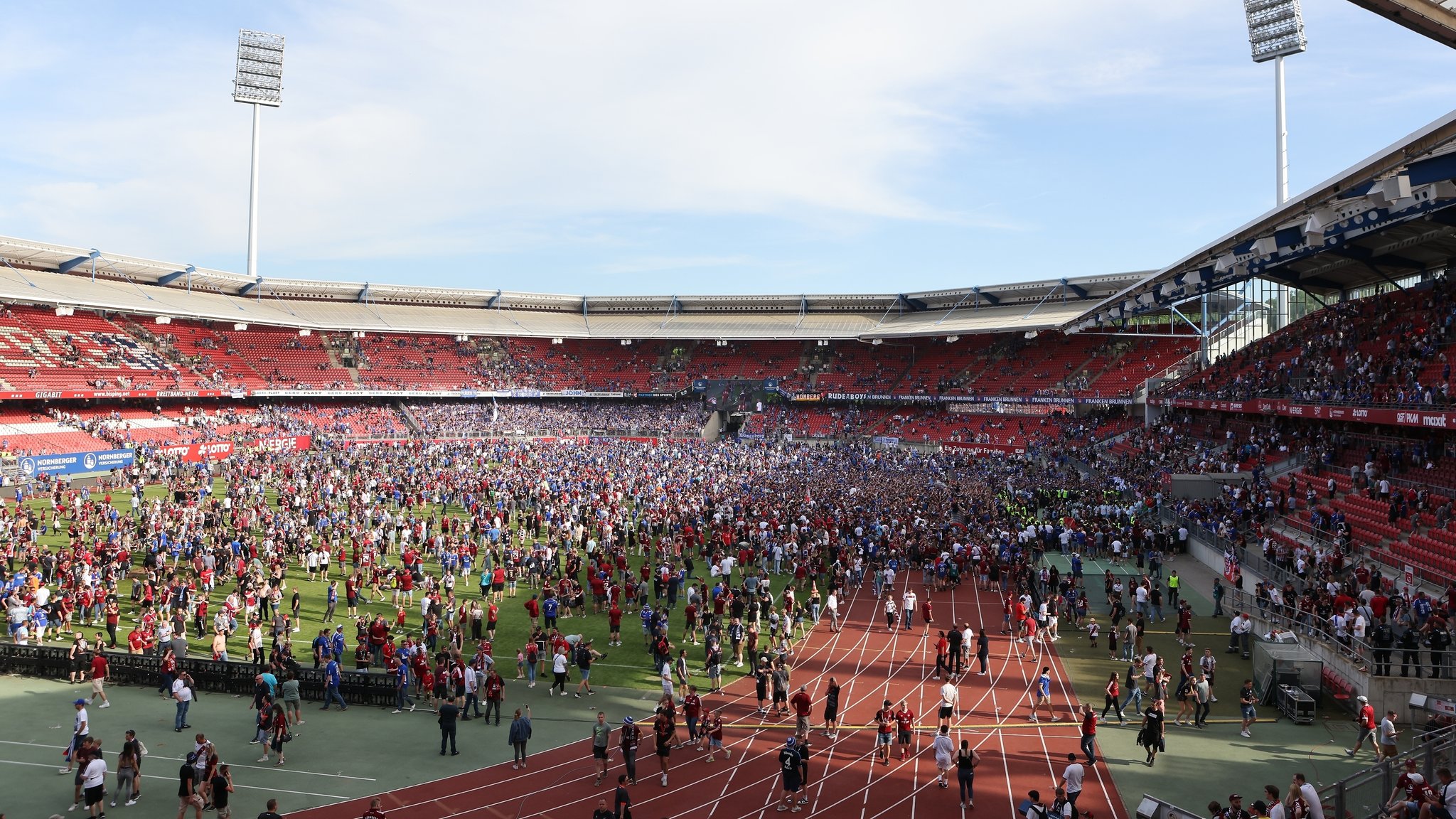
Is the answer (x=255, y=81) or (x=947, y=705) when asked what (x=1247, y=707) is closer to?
(x=947, y=705)

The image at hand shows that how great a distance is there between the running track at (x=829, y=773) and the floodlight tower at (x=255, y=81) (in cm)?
5916

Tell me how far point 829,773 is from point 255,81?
66.4 meters

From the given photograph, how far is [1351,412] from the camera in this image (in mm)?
23922

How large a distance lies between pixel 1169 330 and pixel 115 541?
49186mm

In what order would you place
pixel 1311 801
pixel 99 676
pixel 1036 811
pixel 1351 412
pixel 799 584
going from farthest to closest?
1. pixel 1351 412
2. pixel 799 584
3. pixel 99 676
4. pixel 1036 811
5. pixel 1311 801

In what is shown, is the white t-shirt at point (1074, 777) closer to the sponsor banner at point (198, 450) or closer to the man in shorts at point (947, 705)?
the man in shorts at point (947, 705)

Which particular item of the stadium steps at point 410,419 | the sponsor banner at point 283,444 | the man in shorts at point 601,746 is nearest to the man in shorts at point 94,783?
the man in shorts at point 601,746

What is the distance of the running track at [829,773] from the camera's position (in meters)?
11.8

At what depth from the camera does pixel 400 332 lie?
202 feet

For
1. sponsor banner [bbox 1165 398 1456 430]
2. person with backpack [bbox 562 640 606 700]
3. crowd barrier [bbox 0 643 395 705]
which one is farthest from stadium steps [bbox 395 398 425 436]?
sponsor banner [bbox 1165 398 1456 430]

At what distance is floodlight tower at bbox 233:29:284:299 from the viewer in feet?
202

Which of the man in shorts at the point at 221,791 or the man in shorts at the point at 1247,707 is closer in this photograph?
the man in shorts at the point at 221,791

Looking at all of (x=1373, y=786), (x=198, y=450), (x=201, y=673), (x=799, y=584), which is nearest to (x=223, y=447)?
(x=198, y=450)

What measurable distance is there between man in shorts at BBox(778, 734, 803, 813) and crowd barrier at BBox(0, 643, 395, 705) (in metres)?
7.54
